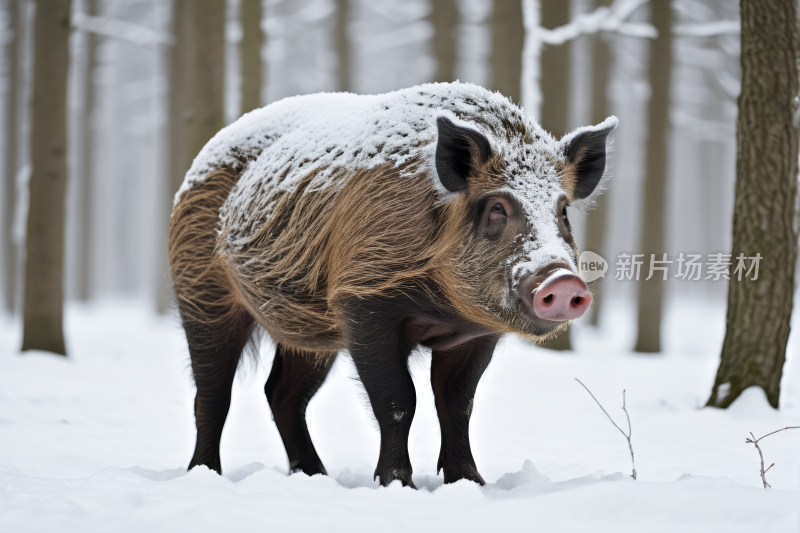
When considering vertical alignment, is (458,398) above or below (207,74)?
below

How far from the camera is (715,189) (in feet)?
86.0

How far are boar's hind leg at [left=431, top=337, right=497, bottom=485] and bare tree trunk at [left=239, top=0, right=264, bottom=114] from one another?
238 inches

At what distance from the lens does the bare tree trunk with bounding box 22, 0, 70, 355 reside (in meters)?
8.55

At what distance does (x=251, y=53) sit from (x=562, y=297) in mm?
7326

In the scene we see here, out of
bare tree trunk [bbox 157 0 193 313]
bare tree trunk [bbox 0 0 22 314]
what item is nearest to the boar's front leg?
bare tree trunk [bbox 157 0 193 313]

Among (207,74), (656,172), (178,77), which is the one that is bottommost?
(656,172)

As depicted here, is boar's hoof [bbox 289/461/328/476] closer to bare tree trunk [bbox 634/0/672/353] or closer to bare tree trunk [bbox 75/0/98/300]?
bare tree trunk [bbox 634/0/672/353]

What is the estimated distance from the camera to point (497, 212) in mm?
3326

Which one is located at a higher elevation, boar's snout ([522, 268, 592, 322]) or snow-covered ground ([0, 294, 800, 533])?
boar's snout ([522, 268, 592, 322])

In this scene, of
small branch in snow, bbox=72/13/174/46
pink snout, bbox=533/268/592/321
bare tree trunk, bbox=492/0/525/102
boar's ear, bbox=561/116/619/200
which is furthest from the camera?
small branch in snow, bbox=72/13/174/46

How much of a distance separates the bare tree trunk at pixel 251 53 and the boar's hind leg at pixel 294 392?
5024 millimetres

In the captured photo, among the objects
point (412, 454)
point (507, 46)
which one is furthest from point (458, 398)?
point (507, 46)

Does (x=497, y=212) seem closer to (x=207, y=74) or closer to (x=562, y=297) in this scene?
(x=562, y=297)

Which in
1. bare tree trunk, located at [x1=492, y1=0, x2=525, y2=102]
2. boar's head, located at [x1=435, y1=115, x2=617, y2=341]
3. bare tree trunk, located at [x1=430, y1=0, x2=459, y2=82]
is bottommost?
boar's head, located at [x1=435, y1=115, x2=617, y2=341]
